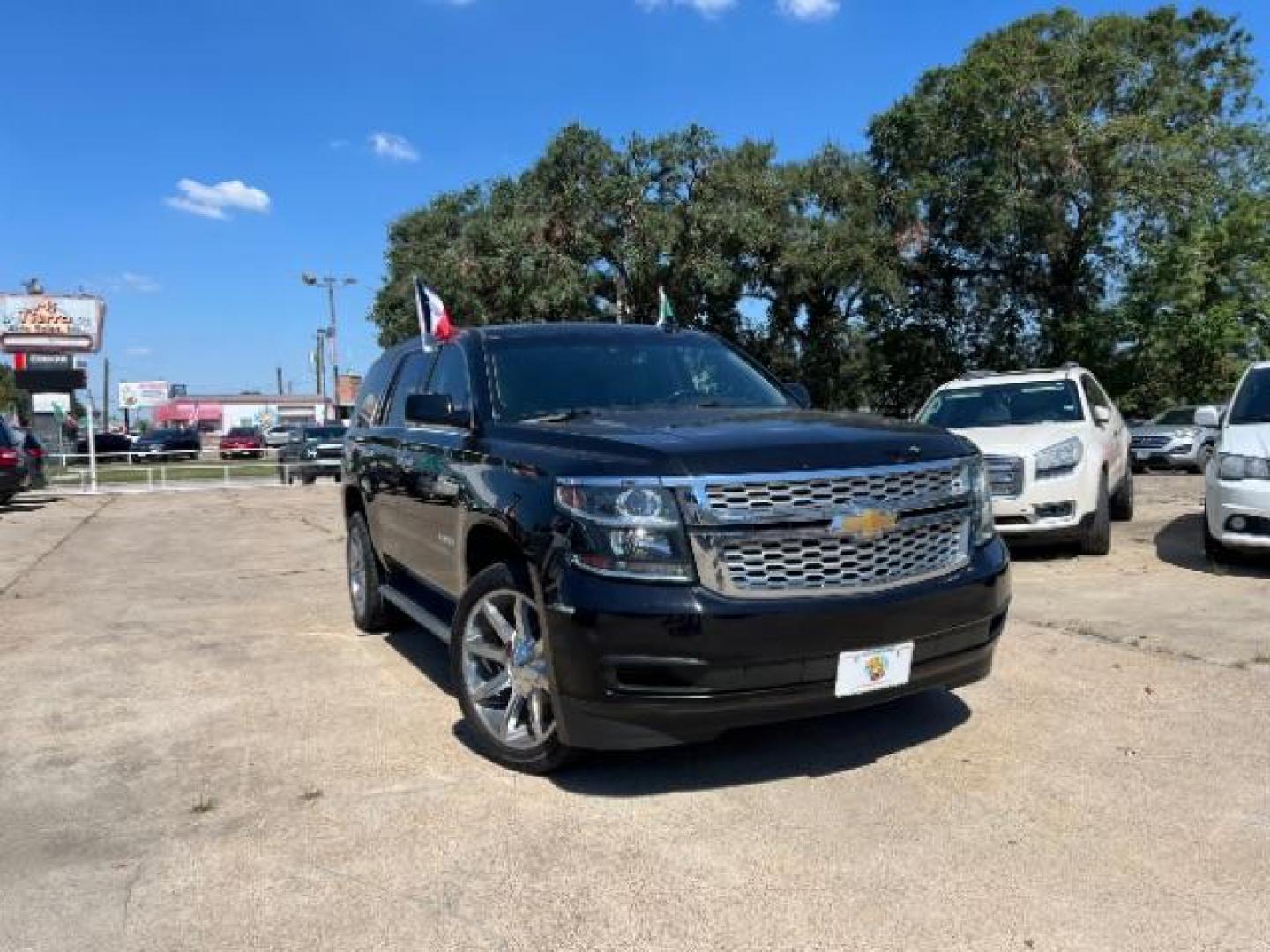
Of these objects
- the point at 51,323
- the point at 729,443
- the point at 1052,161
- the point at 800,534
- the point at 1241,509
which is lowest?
the point at 1241,509

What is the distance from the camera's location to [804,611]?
3471 millimetres

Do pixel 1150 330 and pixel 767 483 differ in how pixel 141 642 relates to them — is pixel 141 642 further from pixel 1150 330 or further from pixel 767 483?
pixel 1150 330

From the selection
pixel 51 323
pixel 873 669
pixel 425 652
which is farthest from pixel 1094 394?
pixel 51 323

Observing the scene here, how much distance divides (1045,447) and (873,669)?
5.82m

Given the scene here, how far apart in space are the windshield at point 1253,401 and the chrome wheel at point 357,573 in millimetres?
6828

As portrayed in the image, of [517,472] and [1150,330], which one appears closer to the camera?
[517,472]

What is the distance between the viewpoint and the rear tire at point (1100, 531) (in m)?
8.82

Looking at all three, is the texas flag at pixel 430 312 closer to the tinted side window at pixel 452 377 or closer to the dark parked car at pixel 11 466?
the tinted side window at pixel 452 377

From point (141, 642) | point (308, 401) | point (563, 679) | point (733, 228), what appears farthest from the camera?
point (308, 401)

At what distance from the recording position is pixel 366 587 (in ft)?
22.4

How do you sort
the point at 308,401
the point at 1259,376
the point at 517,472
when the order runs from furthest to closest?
the point at 308,401
the point at 1259,376
the point at 517,472

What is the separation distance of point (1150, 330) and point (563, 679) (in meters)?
26.7

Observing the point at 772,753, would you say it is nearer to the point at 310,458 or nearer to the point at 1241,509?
the point at 1241,509

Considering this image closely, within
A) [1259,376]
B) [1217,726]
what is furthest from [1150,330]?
[1217,726]
